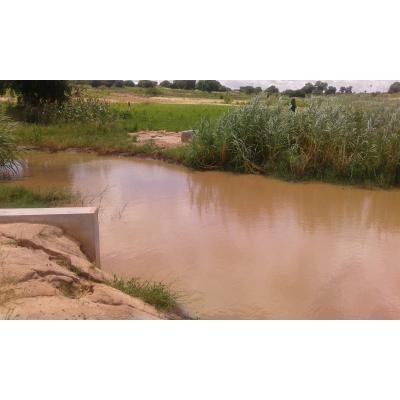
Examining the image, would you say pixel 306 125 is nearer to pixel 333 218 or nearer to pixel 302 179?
pixel 302 179

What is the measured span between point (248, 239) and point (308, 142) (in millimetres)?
3434

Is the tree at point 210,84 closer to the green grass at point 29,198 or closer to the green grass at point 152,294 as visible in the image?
the green grass at point 29,198

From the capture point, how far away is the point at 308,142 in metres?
8.10

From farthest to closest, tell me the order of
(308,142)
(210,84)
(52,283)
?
(308,142), (210,84), (52,283)

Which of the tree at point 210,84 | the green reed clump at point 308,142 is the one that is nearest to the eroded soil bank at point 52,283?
the tree at point 210,84

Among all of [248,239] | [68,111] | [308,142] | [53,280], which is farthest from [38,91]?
Result: [53,280]

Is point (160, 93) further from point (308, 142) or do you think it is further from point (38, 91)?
point (308, 142)

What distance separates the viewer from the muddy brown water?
3912 mm

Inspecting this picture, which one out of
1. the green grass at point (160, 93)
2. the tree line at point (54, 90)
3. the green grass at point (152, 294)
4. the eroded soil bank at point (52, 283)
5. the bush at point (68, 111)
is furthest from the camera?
the green grass at point (160, 93)

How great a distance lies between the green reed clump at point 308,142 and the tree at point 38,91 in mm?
2869

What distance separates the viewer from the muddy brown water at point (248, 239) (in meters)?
3.91

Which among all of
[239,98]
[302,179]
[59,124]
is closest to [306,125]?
[302,179]

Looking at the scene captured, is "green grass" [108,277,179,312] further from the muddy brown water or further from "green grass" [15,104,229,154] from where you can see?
"green grass" [15,104,229,154]

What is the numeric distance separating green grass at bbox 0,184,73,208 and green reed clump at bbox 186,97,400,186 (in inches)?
124
